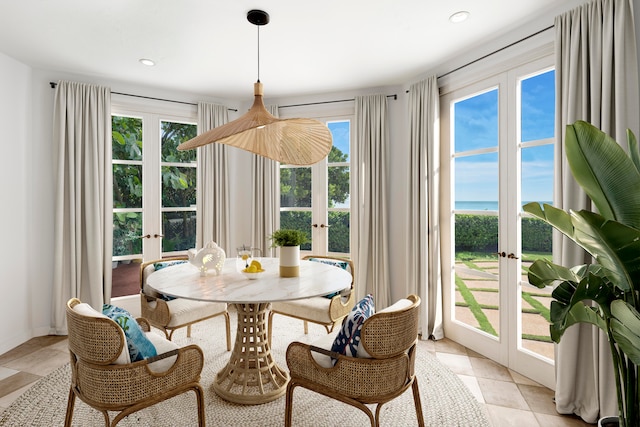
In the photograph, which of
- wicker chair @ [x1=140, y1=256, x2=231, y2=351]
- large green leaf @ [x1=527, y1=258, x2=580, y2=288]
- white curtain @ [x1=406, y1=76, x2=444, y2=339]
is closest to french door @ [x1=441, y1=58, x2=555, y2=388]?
white curtain @ [x1=406, y1=76, x2=444, y2=339]

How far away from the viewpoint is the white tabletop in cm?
193

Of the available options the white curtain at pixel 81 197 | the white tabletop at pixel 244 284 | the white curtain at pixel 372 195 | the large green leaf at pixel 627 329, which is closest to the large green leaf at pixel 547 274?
the large green leaf at pixel 627 329

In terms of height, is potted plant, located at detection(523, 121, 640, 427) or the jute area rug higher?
potted plant, located at detection(523, 121, 640, 427)

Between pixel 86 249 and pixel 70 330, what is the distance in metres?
2.21

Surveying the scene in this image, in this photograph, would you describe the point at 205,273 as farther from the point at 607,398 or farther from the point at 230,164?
the point at 607,398

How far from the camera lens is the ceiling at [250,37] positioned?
7.63 feet

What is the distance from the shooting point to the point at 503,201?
2.82m

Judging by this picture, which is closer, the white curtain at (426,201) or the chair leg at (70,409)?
the chair leg at (70,409)

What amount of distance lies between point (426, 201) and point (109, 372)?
2781 mm

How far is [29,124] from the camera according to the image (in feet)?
11.0

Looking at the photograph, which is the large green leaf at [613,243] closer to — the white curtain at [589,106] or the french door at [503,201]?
the white curtain at [589,106]

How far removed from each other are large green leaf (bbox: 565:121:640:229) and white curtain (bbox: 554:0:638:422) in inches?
31.4

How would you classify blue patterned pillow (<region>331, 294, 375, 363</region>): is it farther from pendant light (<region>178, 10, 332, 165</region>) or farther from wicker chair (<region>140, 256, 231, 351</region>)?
wicker chair (<region>140, 256, 231, 351</region>)

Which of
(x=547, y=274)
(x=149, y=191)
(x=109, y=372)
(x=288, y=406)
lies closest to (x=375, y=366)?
(x=288, y=406)
